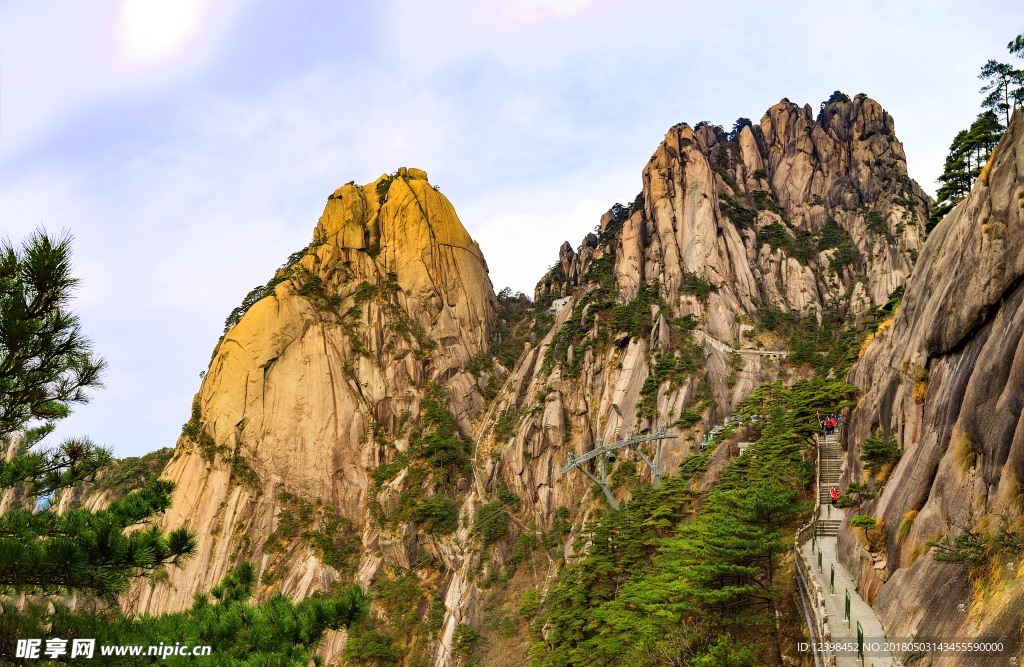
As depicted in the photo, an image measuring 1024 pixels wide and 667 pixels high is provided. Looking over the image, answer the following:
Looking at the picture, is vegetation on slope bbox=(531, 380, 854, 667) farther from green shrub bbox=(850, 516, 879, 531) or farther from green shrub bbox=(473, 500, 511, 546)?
green shrub bbox=(473, 500, 511, 546)

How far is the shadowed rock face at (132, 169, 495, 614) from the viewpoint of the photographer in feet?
175

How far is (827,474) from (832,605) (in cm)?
1458

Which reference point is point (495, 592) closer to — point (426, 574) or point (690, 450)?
point (426, 574)

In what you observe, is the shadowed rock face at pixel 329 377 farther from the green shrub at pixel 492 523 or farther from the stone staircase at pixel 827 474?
the stone staircase at pixel 827 474

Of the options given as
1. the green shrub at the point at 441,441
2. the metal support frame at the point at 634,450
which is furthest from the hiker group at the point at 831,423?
the green shrub at the point at 441,441

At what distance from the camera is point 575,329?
60.6 m

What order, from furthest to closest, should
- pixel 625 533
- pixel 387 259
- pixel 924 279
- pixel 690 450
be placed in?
pixel 387 259, pixel 690 450, pixel 625 533, pixel 924 279

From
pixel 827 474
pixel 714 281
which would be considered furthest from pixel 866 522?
pixel 714 281

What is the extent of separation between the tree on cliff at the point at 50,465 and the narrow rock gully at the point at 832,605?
567 inches

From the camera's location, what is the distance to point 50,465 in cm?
955

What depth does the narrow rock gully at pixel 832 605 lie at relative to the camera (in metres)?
14.6

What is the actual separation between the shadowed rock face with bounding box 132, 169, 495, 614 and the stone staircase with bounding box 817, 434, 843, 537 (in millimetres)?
33414

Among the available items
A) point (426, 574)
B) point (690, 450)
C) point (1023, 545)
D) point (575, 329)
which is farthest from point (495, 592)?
point (1023, 545)

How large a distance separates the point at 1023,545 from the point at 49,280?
17044mm
